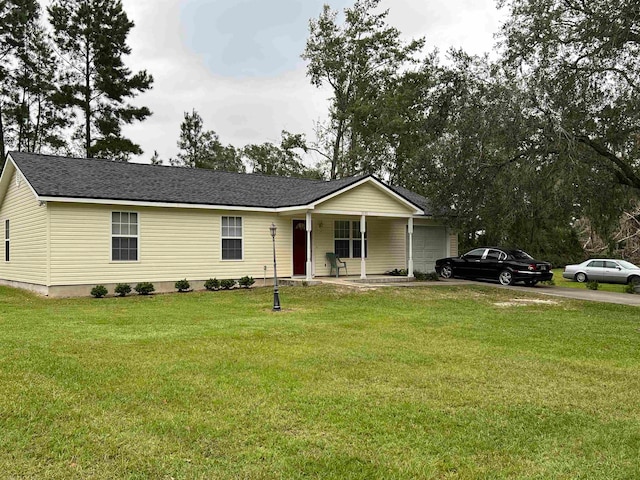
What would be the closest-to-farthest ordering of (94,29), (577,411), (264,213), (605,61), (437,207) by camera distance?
(577,411), (605,61), (264,213), (437,207), (94,29)

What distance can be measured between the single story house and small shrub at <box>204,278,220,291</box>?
0.38 metres

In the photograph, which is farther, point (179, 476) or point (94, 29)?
point (94, 29)

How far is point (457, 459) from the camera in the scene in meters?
3.88

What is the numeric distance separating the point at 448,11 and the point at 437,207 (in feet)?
25.0

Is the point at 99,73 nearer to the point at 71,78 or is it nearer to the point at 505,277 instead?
the point at 71,78

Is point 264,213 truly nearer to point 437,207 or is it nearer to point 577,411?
point 437,207

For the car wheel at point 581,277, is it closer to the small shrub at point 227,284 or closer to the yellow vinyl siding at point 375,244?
the yellow vinyl siding at point 375,244

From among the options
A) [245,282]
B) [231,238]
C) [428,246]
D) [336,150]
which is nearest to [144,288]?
[245,282]

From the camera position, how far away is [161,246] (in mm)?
16438

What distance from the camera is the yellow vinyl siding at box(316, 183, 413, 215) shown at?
18.6 meters

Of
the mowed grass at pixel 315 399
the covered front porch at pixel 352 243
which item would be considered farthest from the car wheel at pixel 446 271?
the mowed grass at pixel 315 399

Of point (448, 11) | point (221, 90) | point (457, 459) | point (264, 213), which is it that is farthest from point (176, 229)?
point (221, 90)

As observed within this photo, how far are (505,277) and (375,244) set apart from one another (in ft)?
17.4

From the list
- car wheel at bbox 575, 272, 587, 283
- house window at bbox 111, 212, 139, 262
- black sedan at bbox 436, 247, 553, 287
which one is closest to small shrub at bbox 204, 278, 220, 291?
house window at bbox 111, 212, 139, 262
